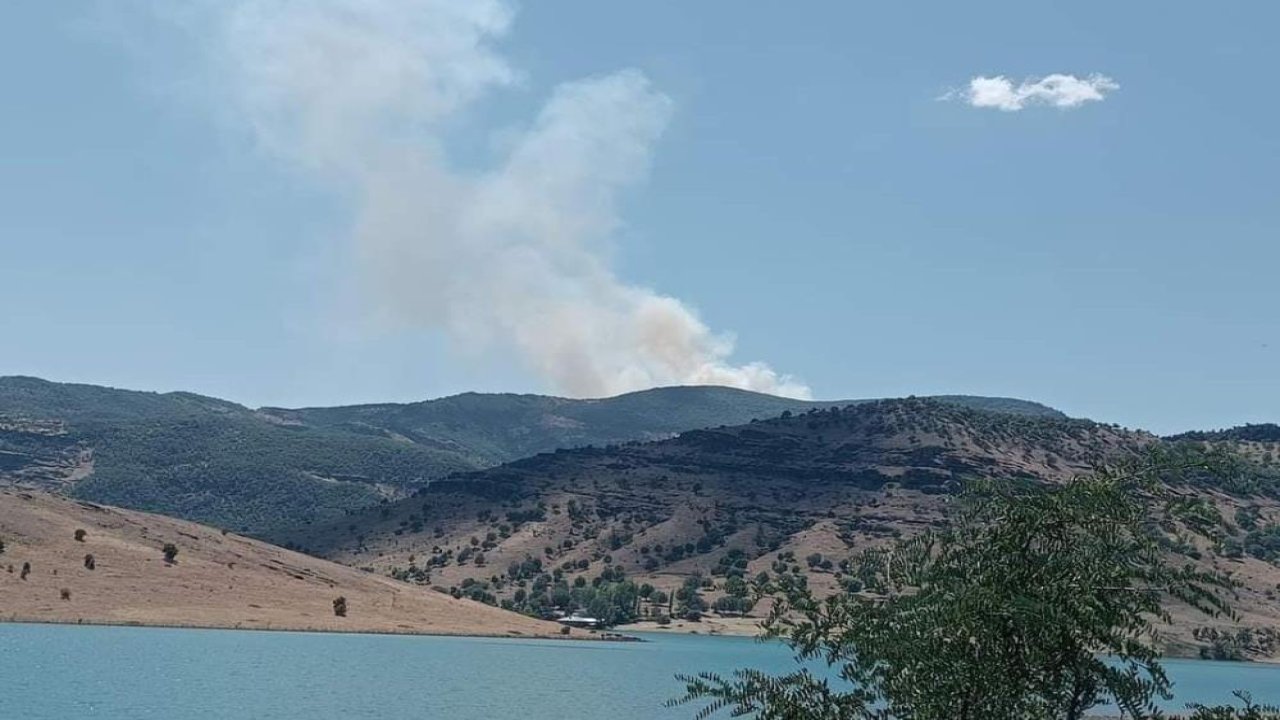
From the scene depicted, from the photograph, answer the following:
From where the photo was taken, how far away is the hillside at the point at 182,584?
127 metres

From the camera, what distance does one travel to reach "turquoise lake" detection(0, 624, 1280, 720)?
234 feet

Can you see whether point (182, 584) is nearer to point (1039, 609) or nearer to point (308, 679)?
point (308, 679)

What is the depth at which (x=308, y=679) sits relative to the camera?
89938 mm

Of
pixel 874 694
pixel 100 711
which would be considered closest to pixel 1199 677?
pixel 100 711

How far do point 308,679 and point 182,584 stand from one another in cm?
5901

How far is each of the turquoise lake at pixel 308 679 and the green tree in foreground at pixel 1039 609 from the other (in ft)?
189

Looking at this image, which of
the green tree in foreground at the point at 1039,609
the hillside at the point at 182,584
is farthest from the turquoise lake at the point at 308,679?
the green tree in foreground at the point at 1039,609

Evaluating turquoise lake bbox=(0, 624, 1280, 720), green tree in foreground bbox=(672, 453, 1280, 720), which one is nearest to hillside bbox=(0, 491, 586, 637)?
turquoise lake bbox=(0, 624, 1280, 720)

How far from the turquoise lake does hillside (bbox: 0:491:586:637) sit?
16.5 feet

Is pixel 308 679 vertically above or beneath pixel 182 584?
beneath

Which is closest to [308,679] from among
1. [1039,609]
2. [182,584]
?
[182,584]

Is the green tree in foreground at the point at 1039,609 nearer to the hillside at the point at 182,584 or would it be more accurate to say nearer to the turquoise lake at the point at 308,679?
the turquoise lake at the point at 308,679

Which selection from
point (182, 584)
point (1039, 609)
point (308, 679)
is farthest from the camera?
point (182, 584)

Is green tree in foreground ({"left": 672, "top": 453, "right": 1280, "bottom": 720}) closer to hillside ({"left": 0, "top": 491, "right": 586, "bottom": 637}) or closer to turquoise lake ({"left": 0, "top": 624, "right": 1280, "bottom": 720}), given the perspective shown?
turquoise lake ({"left": 0, "top": 624, "right": 1280, "bottom": 720})
